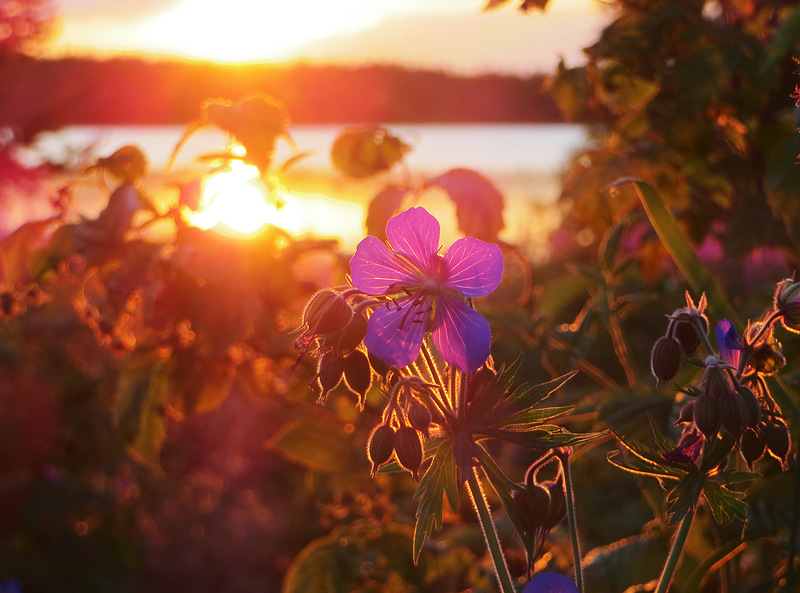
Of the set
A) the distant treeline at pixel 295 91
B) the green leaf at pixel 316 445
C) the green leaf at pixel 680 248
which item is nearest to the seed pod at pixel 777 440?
the green leaf at pixel 680 248

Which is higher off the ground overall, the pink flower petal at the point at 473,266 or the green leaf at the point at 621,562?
the pink flower petal at the point at 473,266

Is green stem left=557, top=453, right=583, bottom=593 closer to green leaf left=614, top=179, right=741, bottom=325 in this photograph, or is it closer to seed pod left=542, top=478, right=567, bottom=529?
seed pod left=542, top=478, right=567, bottom=529

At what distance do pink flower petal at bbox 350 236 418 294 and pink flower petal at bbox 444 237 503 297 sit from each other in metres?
0.07

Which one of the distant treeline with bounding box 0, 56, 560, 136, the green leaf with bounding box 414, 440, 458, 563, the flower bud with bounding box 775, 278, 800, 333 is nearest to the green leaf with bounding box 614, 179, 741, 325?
the flower bud with bounding box 775, 278, 800, 333

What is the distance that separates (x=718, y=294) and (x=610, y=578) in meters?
0.70

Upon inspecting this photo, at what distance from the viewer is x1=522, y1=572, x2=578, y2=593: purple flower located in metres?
1.11

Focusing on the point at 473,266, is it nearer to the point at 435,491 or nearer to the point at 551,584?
the point at 435,491

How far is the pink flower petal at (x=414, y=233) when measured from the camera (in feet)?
3.68

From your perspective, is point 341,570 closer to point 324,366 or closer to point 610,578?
point 610,578

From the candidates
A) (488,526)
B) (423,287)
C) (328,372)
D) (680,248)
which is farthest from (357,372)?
(680,248)

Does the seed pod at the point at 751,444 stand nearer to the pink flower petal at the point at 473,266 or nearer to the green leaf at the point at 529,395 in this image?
the green leaf at the point at 529,395

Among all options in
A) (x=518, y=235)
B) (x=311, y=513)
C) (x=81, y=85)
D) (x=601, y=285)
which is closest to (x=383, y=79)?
(x=81, y=85)

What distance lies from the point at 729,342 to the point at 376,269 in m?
0.48

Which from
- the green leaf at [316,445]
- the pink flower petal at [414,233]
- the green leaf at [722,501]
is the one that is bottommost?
the green leaf at [316,445]
